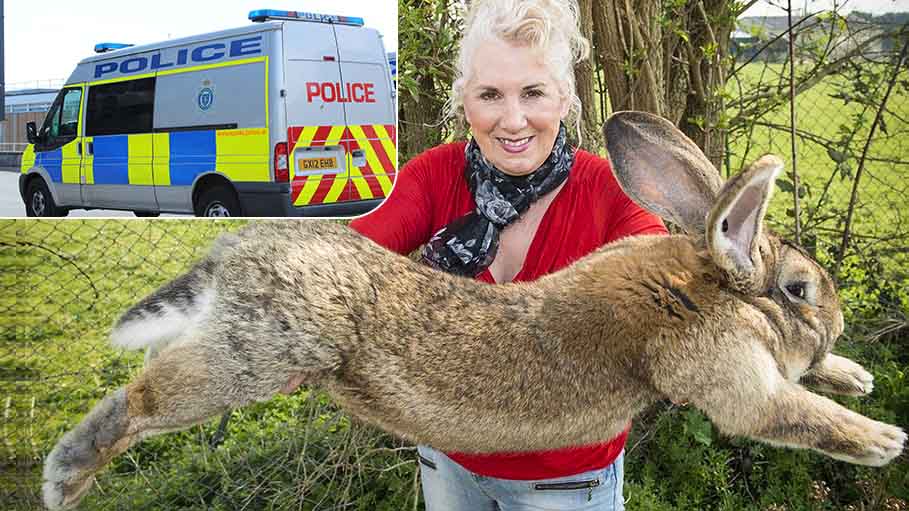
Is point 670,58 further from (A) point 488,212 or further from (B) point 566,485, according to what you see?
(B) point 566,485

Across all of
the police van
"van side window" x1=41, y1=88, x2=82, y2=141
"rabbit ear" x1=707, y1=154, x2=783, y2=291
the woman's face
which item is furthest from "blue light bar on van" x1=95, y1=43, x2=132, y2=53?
"rabbit ear" x1=707, y1=154, x2=783, y2=291

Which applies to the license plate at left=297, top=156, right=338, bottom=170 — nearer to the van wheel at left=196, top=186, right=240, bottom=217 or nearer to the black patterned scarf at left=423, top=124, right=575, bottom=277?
the van wheel at left=196, top=186, right=240, bottom=217

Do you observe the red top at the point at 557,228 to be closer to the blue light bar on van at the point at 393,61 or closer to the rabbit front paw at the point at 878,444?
the blue light bar on van at the point at 393,61

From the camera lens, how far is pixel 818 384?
215 centimetres

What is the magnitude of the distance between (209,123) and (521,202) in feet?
2.67

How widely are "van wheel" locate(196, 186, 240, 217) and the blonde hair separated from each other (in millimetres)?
707

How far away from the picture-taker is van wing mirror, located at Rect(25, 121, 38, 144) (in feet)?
5.83

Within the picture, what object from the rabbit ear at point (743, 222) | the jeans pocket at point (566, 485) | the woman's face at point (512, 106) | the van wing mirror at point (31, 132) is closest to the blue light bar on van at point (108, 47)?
the van wing mirror at point (31, 132)

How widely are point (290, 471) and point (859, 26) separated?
3.82 m

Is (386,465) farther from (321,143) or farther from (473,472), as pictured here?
(321,143)

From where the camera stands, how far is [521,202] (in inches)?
85.7

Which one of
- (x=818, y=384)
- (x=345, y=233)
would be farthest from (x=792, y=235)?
(x=345, y=233)

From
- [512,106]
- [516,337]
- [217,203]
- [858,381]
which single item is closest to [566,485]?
[516,337]

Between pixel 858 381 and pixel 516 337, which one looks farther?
pixel 858 381
